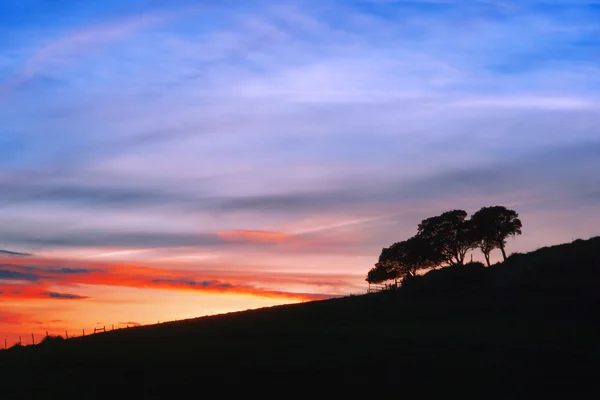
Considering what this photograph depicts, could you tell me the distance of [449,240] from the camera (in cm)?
11131

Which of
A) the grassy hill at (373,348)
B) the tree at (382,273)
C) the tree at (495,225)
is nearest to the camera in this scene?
the grassy hill at (373,348)

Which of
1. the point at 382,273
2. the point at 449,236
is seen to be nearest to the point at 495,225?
the point at 449,236

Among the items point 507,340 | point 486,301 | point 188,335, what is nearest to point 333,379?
point 507,340

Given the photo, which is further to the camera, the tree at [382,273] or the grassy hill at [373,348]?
the tree at [382,273]

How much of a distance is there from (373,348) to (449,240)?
66570 millimetres

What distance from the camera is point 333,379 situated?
41.0 metres

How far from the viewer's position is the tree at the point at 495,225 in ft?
352

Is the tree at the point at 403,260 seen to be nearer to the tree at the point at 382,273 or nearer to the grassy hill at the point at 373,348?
the tree at the point at 382,273

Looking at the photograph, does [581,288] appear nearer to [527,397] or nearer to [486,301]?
[486,301]

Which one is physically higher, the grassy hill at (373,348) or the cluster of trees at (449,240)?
the cluster of trees at (449,240)

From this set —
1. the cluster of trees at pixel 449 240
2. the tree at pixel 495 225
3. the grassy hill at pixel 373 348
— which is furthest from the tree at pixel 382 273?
the grassy hill at pixel 373 348

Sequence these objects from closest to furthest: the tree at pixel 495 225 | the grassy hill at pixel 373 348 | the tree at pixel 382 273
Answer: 1. the grassy hill at pixel 373 348
2. the tree at pixel 495 225
3. the tree at pixel 382 273

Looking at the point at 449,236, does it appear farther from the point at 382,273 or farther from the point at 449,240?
the point at 382,273

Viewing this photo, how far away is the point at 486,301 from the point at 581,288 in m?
10.1
